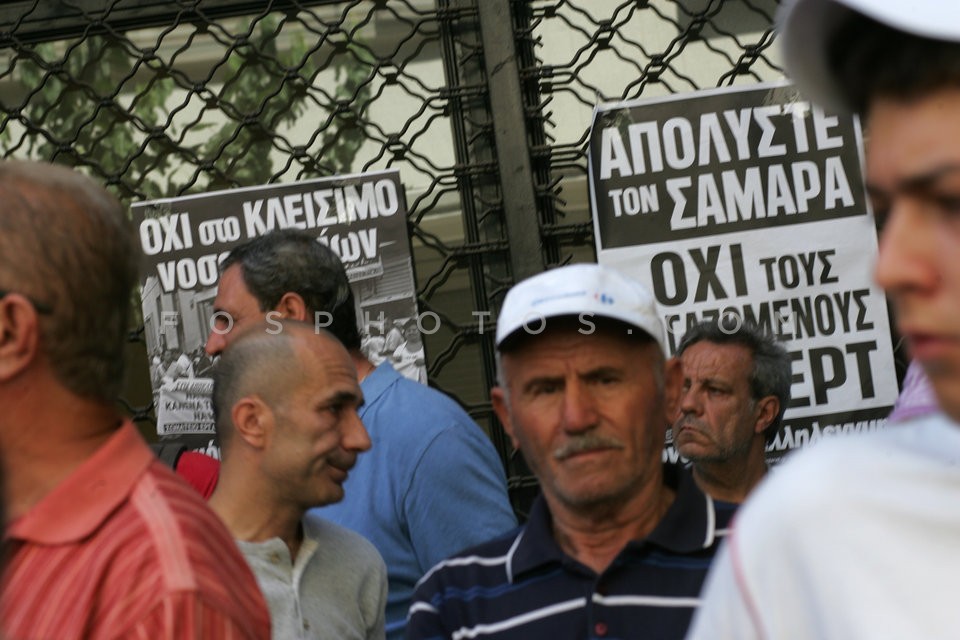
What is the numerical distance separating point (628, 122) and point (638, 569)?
2.35m

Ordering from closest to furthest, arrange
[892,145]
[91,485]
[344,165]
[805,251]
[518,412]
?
[892,145], [91,485], [518,412], [805,251], [344,165]

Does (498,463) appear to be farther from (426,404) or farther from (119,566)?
(119,566)

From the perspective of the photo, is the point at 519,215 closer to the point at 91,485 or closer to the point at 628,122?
the point at 628,122

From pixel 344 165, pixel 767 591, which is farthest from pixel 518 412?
pixel 344 165

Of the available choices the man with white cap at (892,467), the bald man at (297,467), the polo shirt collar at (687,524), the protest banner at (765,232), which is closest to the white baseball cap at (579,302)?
the polo shirt collar at (687,524)

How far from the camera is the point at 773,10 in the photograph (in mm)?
4500

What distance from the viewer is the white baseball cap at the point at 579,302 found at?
2.25 metres

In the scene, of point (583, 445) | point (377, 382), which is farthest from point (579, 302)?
point (377, 382)

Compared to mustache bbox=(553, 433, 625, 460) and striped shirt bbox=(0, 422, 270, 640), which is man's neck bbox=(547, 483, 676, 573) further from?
striped shirt bbox=(0, 422, 270, 640)

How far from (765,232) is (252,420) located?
1938mm

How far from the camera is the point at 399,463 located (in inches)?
122

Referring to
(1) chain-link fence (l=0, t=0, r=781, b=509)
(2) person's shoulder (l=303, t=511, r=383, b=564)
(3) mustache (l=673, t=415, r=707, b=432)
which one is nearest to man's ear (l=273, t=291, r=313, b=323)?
(2) person's shoulder (l=303, t=511, r=383, b=564)

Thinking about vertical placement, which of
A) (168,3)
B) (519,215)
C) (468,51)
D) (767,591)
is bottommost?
(767,591)

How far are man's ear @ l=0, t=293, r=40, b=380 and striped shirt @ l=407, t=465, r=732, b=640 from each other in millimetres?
851
